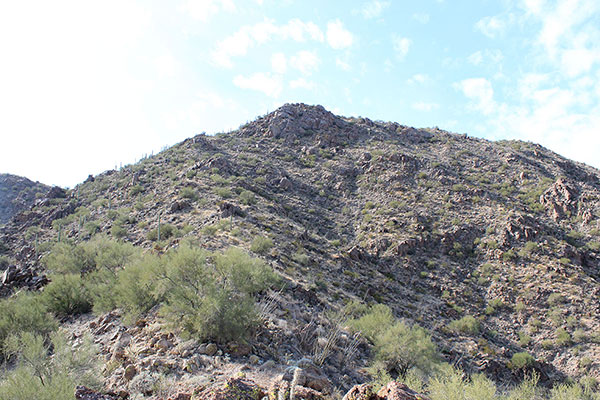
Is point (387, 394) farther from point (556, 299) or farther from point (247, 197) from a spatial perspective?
point (247, 197)

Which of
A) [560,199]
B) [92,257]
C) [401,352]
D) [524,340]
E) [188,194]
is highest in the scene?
[560,199]

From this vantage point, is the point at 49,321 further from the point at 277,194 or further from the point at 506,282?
the point at 506,282

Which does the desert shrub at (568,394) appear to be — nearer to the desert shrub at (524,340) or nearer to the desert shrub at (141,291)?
the desert shrub at (524,340)

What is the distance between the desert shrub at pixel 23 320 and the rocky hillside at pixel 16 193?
3576cm

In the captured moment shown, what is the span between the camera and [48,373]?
801 centimetres

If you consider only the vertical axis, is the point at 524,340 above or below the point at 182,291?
below

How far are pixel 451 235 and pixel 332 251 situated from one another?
10595mm

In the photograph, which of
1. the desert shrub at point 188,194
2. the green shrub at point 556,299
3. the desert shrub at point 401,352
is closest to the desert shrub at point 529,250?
the green shrub at point 556,299

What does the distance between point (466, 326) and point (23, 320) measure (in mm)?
Result: 20459

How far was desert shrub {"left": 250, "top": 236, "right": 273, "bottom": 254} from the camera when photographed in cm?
1921

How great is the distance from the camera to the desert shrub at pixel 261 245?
756 inches

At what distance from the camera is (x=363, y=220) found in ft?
102

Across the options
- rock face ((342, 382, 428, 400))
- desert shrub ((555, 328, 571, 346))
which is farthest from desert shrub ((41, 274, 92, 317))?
desert shrub ((555, 328, 571, 346))

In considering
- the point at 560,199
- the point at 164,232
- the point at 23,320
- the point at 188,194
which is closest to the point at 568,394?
the point at 23,320
